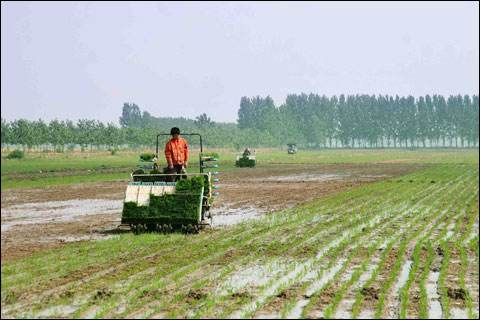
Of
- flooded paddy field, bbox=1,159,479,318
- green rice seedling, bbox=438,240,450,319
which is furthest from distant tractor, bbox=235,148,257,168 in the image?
green rice seedling, bbox=438,240,450,319

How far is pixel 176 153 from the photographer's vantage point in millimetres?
15680

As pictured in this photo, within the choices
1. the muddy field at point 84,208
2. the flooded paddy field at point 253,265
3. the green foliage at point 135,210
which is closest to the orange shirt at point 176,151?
the green foliage at point 135,210

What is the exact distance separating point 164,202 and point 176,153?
44.4 inches

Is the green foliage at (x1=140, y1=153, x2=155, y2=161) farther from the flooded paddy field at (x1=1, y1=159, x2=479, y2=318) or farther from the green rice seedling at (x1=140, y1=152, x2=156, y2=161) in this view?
the flooded paddy field at (x1=1, y1=159, x2=479, y2=318)

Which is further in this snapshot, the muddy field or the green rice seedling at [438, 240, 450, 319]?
the muddy field

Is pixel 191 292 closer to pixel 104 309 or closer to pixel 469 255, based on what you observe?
pixel 104 309

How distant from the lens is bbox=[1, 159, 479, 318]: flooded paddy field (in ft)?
28.9

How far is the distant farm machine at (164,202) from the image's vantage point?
51.2 ft

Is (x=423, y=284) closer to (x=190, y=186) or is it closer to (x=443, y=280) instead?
(x=443, y=280)

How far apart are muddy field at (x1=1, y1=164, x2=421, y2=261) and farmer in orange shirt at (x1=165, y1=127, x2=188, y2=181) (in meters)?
2.09

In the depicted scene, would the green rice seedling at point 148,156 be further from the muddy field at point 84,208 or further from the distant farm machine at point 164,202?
the muddy field at point 84,208

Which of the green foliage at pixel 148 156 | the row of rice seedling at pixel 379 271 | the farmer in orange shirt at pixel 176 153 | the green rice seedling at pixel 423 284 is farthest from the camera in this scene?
the green foliage at pixel 148 156

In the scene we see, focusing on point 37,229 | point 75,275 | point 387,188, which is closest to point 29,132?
point 387,188

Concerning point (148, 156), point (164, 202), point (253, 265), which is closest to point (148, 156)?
point (148, 156)
